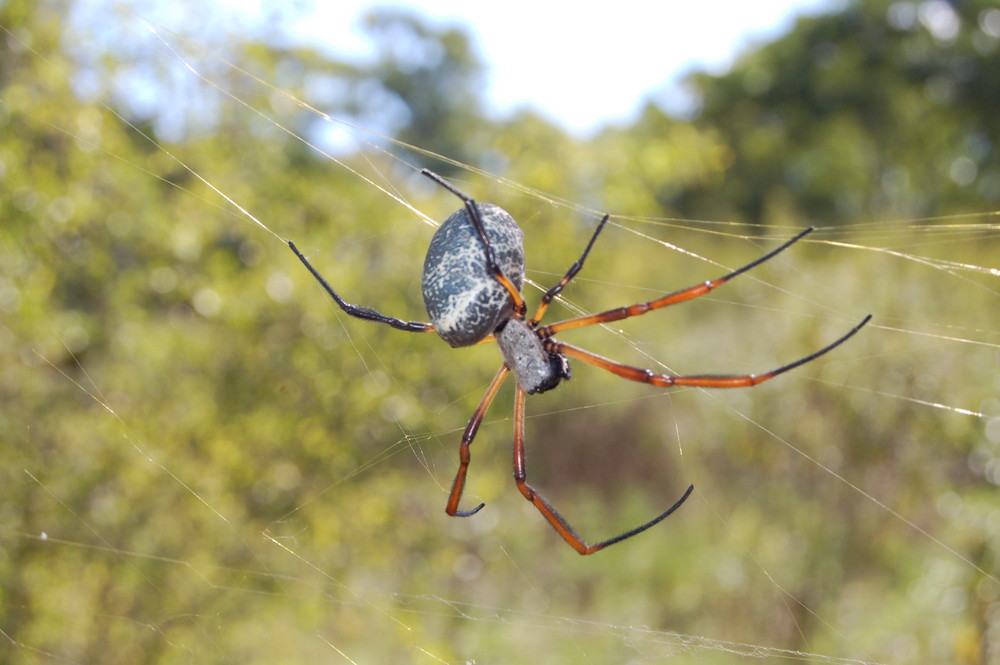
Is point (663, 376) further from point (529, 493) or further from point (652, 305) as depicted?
point (529, 493)

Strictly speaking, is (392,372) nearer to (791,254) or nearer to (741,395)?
(741,395)

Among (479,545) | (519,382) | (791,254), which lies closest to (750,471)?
(791,254)

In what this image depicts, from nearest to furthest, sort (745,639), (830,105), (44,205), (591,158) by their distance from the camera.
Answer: (44,205)
(591,158)
(745,639)
(830,105)

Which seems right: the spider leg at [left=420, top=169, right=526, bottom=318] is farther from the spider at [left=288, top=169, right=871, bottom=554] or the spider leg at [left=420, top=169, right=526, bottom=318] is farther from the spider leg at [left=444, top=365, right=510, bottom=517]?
the spider leg at [left=444, top=365, right=510, bottom=517]

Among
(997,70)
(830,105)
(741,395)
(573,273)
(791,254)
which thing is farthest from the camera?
(830,105)

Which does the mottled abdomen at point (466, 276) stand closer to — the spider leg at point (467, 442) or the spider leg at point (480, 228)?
the spider leg at point (480, 228)

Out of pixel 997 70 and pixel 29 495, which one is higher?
pixel 997 70

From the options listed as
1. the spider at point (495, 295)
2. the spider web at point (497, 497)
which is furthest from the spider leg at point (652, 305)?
the spider web at point (497, 497)
